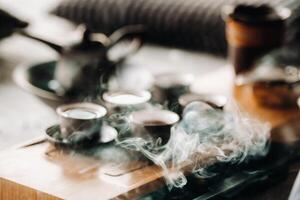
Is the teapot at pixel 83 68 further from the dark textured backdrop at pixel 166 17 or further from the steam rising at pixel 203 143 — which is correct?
the dark textured backdrop at pixel 166 17

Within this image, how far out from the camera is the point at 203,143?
1.93 metres

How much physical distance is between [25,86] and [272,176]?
844 millimetres

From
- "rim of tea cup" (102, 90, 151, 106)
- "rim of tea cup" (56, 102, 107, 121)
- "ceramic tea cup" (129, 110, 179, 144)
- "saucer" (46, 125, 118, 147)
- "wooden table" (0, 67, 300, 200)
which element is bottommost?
"wooden table" (0, 67, 300, 200)

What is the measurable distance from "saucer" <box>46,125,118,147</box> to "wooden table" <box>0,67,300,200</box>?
0.03 metres

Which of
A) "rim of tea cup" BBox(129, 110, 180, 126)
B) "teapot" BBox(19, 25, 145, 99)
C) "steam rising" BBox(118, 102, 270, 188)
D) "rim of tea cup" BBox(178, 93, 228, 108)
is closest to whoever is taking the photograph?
"steam rising" BBox(118, 102, 270, 188)

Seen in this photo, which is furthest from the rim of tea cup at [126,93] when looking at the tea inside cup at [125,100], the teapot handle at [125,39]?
the teapot handle at [125,39]

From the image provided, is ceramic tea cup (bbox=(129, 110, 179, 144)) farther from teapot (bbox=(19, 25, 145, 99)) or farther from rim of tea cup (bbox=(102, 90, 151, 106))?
teapot (bbox=(19, 25, 145, 99))

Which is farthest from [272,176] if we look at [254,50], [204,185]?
[254,50]

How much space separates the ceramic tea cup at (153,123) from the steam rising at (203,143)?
0.02m

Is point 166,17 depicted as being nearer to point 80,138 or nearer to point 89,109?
point 89,109

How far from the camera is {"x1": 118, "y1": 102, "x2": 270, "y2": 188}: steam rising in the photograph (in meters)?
1.82

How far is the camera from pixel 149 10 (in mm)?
3027

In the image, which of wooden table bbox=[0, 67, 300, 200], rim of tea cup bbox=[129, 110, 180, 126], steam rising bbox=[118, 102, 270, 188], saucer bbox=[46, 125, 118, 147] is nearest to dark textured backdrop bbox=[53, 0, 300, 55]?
steam rising bbox=[118, 102, 270, 188]

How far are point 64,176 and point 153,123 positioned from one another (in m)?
0.34
